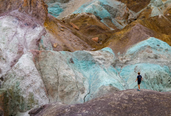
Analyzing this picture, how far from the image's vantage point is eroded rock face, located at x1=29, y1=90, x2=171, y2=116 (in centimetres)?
675

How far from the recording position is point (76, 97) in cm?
1126

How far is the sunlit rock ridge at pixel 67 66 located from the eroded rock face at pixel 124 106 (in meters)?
0.04

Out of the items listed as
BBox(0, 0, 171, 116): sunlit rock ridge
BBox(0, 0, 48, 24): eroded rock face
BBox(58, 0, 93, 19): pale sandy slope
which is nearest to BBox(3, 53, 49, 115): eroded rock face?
BBox(0, 0, 171, 116): sunlit rock ridge

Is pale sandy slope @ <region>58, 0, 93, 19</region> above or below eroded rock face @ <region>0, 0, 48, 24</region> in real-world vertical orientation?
above

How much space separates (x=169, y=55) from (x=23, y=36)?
11517 mm

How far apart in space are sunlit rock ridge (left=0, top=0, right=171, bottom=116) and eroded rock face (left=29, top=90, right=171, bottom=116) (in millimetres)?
37

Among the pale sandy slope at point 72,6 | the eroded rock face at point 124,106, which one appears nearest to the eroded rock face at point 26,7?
the eroded rock face at point 124,106

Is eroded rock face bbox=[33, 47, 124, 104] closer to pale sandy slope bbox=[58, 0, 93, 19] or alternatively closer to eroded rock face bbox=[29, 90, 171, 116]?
eroded rock face bbox=[29, 90, 171, 116]

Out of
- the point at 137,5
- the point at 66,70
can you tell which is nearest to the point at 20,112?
the point at 66,70

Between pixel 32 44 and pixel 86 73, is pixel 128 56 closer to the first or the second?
pixel 86 73

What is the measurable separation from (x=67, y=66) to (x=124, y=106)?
625 cm

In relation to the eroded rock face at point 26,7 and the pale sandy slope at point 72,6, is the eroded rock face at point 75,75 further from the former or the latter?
the pale sandy slope at point 72,6

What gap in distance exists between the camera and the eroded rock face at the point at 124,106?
6.75 meters

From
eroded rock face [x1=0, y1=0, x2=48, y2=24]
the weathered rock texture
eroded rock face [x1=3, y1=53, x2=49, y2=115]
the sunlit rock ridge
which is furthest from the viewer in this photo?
eroded rock face [x1=0, y1=0, x2=48, y2=24]
